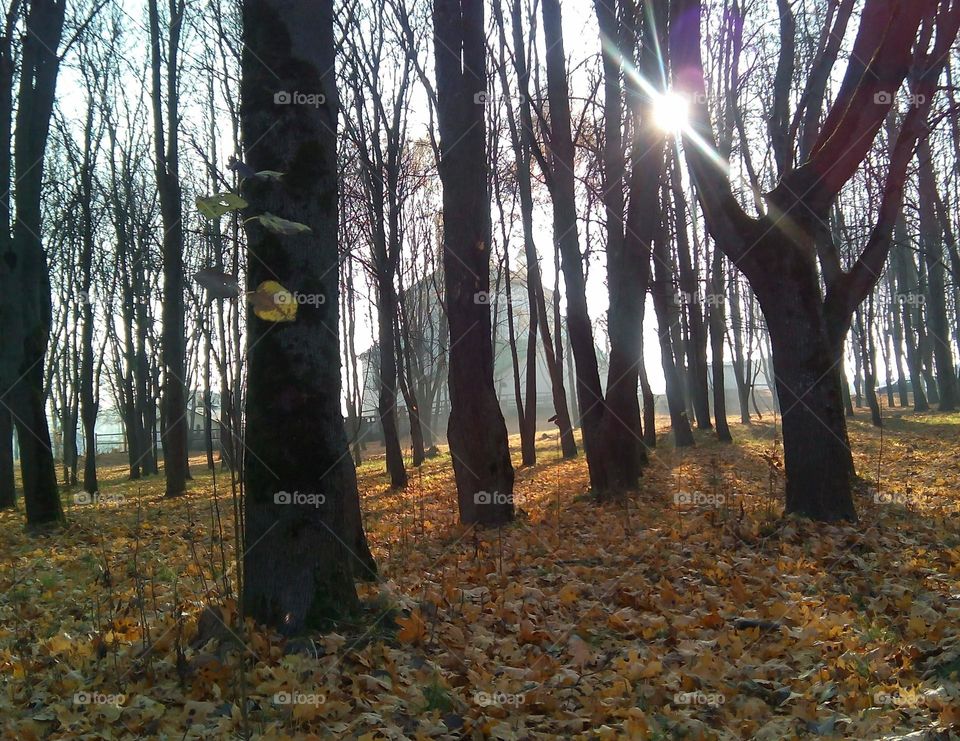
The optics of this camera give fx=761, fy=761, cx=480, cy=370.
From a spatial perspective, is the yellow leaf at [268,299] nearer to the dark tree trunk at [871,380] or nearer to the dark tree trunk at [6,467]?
the dark tree trunk at [6,467]

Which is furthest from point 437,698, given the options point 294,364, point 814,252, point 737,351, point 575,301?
point 737,351

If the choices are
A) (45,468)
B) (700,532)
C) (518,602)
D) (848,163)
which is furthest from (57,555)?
(848,163)

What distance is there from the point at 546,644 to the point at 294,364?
7.40 ft

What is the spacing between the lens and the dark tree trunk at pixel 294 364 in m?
4.36

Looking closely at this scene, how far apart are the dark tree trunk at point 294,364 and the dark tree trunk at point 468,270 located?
3.99 metres

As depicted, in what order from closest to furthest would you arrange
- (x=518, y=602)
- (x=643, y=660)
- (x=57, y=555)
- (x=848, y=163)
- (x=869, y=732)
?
(x=869, y=732) → (x=643, y=660) → (x=518, y=602) → (x=848, y=163) → (x=57, y=555)

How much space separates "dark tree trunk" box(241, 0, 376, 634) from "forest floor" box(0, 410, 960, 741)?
10.5 inches

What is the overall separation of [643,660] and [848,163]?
18.5 feet

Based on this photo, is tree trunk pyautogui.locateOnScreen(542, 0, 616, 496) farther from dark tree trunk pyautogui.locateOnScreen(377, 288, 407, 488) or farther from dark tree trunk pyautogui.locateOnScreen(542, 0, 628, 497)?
dark tree trunk pyautogui.locateOnScreen(377, 288, 407, 488)

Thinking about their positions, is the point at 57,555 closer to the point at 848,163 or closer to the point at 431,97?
the point at 848,163

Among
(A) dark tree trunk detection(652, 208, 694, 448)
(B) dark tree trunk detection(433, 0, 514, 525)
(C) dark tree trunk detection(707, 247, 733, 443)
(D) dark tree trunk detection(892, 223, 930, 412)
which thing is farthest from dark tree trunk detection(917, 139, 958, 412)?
(B) dark tree trunk detection(433, 0, 514, 525)

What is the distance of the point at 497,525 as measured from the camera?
8742 millimetres

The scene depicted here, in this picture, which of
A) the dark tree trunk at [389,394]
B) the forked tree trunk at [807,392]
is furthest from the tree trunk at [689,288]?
the forked tree trunk at [807,392]

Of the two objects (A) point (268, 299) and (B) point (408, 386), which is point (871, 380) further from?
(A) point (268, 299)
